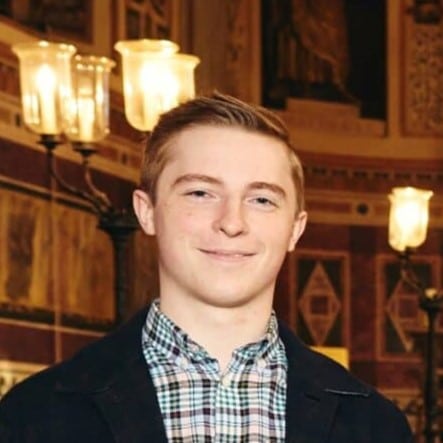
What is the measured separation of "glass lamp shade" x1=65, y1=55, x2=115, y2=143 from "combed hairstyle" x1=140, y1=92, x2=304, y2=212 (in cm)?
567

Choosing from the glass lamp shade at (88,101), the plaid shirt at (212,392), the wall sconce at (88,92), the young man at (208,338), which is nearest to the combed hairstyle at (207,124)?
the young man at (208,338)

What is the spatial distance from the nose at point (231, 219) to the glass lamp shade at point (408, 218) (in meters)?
9.19

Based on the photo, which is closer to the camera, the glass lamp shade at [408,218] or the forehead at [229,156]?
the forehead at [229,156]

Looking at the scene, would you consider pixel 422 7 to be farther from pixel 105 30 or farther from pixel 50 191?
pixel 50 191

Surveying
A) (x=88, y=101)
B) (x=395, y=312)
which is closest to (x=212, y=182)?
(x=88, y=101)

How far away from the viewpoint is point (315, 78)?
17625mm

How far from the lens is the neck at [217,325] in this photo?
9.46 feet

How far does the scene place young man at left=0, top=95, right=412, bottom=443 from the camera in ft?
9.34

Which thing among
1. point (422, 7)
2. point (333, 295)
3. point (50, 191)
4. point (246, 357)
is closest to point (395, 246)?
point (50, 191)

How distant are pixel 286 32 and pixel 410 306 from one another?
2924 millimetres

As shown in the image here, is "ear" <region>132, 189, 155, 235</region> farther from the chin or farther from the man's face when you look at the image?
the chin

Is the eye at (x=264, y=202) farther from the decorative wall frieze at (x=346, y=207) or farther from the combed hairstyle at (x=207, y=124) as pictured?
the decorative wall frieze at (x=346, y=207)

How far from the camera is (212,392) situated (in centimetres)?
285

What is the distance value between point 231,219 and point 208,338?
0.65 ft
